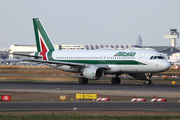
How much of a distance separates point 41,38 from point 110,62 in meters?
14.3

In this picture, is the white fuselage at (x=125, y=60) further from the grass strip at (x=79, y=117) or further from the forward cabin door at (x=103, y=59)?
the grass strip at (x=79, y=117)

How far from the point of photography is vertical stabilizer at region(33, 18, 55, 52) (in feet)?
184

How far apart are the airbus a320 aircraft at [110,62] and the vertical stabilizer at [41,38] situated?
1378 millimetres

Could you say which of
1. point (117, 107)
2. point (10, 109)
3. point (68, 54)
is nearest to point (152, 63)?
point (68, 54)

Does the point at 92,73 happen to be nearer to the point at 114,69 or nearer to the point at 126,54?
the point at 114,69

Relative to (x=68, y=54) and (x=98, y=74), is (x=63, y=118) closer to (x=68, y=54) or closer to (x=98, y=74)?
(x=98, y=74)

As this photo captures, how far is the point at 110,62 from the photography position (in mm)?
47719

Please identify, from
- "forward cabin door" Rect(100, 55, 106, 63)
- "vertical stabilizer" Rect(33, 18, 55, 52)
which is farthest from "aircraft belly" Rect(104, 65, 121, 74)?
"vertical stabilizer" Rect(33, 18, 55, 52)

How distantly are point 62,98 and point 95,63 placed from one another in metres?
23.0

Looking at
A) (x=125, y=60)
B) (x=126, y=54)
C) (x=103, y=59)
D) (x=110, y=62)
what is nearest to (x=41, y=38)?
(x=103, y=59)

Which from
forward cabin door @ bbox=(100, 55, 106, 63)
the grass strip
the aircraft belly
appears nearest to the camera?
the grass strip

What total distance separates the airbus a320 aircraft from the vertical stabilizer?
1378 millimetres

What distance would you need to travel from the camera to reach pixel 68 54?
53281 mm

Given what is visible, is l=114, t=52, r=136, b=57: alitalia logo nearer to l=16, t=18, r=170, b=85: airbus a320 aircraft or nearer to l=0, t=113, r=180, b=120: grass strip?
l=16, t=18, r=170, b=85: airbus a320 aircraft
